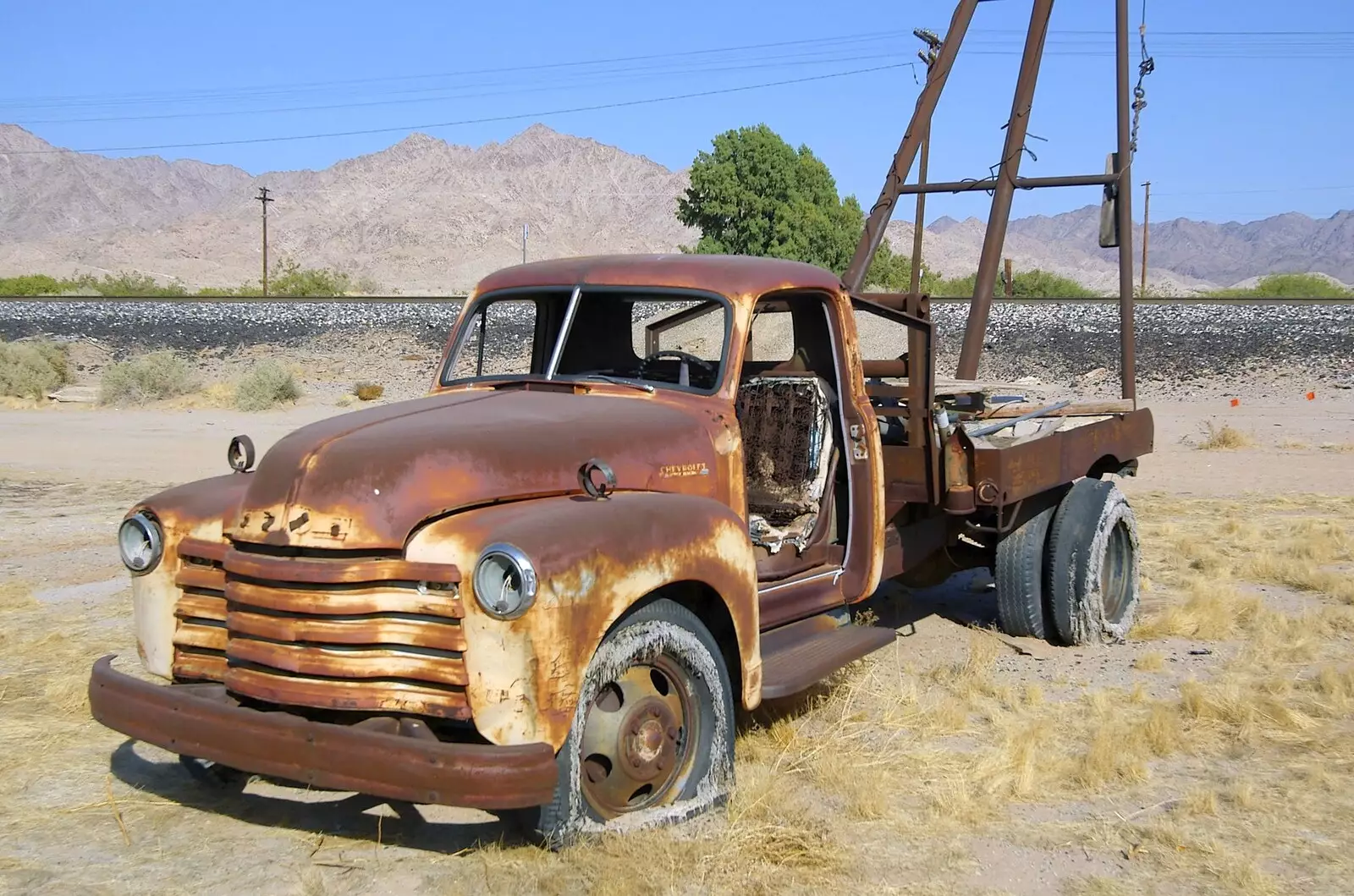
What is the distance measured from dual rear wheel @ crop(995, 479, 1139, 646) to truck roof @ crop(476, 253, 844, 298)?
84.3 inches

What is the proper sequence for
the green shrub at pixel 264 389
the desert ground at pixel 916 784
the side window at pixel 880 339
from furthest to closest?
the green shrub at pixel 264 389 → the side window at pixel 880 339 → the desert ground at pixel 916 784

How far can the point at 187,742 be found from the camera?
3.86m

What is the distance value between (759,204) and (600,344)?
37504mm

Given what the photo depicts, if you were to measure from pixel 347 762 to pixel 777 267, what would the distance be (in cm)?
299

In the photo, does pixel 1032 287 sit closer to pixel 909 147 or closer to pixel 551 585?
pixel 909 147

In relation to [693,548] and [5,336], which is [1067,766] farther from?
[5,336]

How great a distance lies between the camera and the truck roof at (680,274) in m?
5.37

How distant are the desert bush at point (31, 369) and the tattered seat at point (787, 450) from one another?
65.5 feet

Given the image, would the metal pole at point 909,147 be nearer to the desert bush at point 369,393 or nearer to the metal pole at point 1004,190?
the metal pole at point 1004,190

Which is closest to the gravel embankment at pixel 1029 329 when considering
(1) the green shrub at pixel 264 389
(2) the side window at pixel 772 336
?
(1) the green shrub at pixel 264 389

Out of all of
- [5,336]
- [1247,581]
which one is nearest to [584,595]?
[1247,581]

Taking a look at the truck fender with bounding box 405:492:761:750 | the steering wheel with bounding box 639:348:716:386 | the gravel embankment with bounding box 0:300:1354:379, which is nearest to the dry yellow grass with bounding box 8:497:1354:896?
the truck fender with bounding box 405:492:761:750

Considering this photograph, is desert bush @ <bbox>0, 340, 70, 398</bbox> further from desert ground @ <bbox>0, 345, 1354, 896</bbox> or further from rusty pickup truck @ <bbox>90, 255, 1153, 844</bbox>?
rusty pickup truck @ <bbox>90, 255, 1153, 844</bbox>

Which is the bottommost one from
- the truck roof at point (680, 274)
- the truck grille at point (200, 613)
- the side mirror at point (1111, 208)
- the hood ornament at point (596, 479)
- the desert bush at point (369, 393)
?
the truck grille at point (200, 613)
